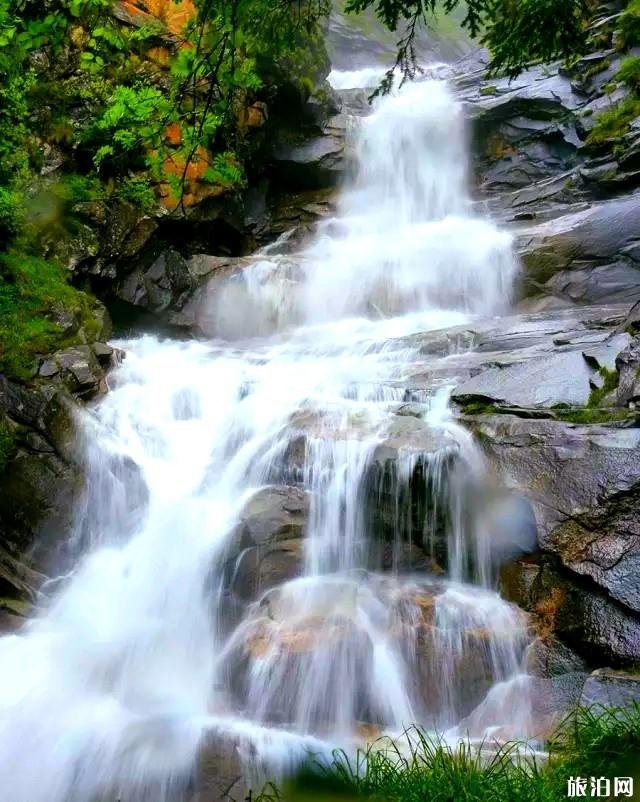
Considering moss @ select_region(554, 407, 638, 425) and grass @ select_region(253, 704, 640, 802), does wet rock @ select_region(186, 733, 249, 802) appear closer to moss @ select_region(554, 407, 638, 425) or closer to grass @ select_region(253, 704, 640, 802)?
grass @ select_region(253, 704, 640, 802)

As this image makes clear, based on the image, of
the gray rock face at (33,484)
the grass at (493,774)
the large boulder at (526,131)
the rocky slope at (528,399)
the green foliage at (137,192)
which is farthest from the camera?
the large boulder at (526,131)

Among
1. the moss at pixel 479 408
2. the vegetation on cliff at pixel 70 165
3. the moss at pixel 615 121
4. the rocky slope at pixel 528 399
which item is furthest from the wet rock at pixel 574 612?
the moss at pixel 615 121

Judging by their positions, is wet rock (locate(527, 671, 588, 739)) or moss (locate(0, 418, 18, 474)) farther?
moss (locate(0, 418, 18, 474))

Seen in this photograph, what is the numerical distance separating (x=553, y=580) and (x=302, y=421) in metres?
3.48

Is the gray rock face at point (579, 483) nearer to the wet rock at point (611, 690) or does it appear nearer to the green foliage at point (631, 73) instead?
the wet rock at point (611, 690)

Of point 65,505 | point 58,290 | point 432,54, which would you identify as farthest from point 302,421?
point 432,54

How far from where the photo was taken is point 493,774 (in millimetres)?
3135

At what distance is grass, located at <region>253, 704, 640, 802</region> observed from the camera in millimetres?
2928

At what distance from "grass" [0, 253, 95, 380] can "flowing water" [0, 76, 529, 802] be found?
1.10 metres

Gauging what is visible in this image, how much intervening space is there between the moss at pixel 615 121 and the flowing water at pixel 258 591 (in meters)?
8.15

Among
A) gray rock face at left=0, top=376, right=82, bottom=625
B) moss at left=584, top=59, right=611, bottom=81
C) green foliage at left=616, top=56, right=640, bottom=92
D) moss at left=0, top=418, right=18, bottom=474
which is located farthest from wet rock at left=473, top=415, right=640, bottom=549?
moss at left=584, top=59, right=611, bottom=81

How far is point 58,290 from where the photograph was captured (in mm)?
9000

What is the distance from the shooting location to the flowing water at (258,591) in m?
4.46

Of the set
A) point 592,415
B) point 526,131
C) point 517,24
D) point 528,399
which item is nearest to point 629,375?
point 592,415
